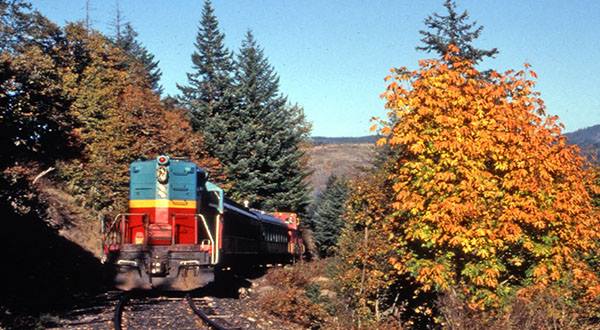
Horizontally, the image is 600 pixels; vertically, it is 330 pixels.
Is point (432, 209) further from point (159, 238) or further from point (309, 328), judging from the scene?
point (159, 238)

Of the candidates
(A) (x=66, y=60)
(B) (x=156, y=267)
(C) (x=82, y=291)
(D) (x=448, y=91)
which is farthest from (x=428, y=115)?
(A) (x=66, y=60)

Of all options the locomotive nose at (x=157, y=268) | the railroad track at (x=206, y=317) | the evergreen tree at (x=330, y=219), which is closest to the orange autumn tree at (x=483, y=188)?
the railroad track at (x=206, y=317)

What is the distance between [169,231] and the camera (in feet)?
57.6

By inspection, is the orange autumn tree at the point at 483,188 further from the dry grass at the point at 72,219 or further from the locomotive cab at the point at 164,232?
the dry grass at the point at 72,219

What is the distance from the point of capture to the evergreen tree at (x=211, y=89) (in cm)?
4683

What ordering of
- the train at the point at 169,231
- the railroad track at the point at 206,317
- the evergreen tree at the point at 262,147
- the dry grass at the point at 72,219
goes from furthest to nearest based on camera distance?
the evergreen tree at the point at 262,147, the dry grass at the point at 72,219, the train at the point at 169,231, the railroad track at the point at 206,317

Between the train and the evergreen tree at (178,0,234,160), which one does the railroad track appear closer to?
the train

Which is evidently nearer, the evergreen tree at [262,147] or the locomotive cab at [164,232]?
the locomotive cab at [164,232]

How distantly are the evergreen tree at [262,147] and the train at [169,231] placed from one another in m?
23.8

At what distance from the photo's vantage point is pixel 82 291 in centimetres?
1830

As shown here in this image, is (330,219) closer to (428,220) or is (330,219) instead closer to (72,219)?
(72,219)

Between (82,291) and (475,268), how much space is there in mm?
11292

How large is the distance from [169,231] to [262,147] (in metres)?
27.7

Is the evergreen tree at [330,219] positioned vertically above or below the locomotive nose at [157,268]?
above
